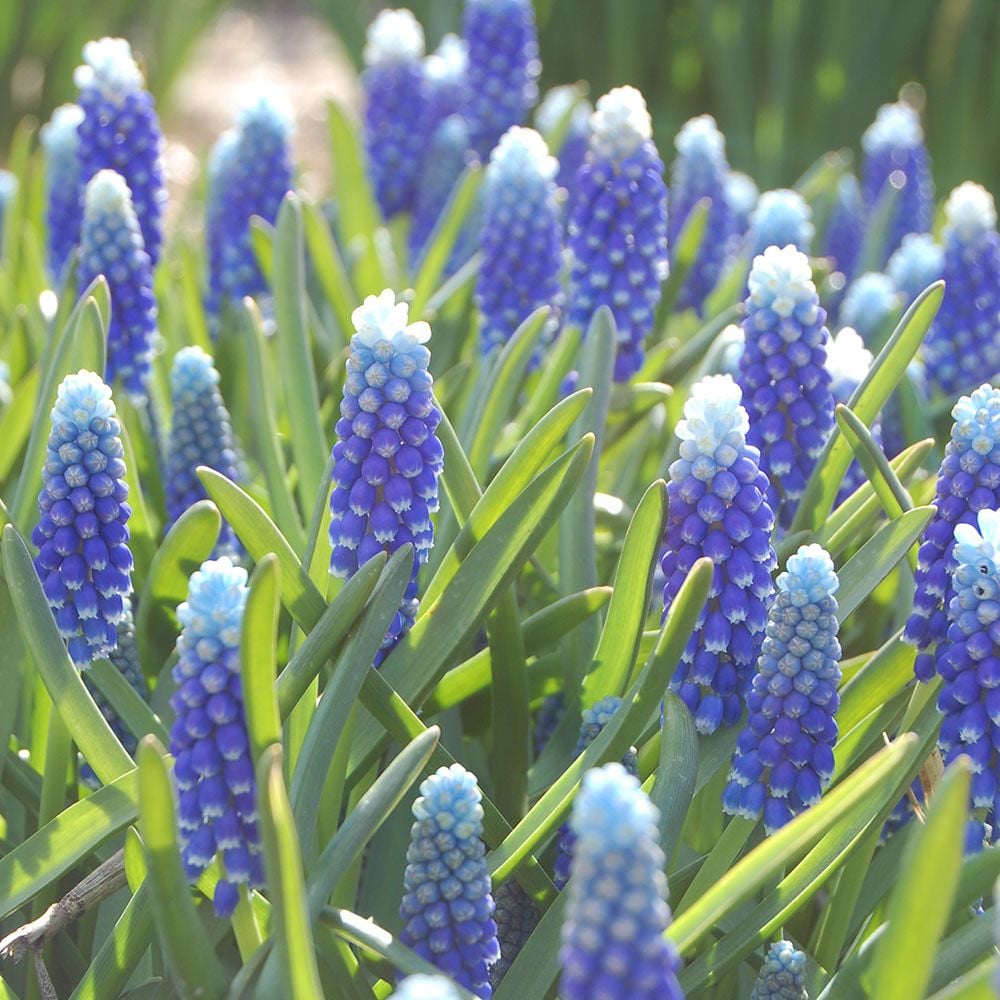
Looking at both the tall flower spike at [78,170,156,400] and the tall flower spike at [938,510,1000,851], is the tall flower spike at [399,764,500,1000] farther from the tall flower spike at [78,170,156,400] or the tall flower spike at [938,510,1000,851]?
the tall flower spike at [78,170,156,400]

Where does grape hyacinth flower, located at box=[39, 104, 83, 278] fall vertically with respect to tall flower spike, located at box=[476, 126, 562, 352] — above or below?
above

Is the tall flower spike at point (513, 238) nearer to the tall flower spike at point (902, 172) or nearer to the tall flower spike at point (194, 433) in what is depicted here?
the tall flower spike at point (194, 433)

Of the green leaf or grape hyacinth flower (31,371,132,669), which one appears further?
grape hyacinth flower (31,371,132,669)

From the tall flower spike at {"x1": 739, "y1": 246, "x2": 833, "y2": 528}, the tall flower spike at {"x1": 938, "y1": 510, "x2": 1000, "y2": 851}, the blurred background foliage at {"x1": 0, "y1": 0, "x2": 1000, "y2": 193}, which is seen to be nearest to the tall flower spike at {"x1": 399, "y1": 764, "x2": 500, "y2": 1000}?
the tall flower spike at {"x1": 938, "y1": 510, "x2": 1000, "y2": 851}

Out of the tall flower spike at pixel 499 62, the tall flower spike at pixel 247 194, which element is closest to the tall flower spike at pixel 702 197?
the tall flower spike at pixel 499 62

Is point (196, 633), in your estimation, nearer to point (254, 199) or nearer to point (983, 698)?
point (983, 698)

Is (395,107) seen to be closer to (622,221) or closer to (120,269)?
(622,221)

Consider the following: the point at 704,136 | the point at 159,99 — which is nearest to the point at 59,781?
the point at 704,136
